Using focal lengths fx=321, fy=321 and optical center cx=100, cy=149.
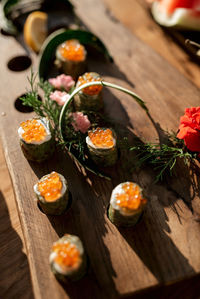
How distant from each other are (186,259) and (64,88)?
0.86 metres

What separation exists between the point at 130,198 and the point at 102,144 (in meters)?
0.25

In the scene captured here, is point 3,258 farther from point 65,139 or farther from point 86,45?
point 86,45

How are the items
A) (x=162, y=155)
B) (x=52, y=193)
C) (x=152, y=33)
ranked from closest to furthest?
(x=52, y=193) → (x=162, y=155) → (x=152, y=33)

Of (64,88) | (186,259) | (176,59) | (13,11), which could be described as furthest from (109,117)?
(13,11)

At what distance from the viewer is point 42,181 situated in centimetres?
114

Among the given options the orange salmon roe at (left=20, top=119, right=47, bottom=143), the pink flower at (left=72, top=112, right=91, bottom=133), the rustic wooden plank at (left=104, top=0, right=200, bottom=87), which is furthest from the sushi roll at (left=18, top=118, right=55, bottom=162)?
the rustic wooden plank at (left=104, top=0, right=200, bottom=87)

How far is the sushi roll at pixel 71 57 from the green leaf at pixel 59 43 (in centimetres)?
3

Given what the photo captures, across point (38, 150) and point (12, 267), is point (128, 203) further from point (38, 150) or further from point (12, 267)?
point (12, 267)

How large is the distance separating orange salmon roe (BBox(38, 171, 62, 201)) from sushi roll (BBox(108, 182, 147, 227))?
0.64ft

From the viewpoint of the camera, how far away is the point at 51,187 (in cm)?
112

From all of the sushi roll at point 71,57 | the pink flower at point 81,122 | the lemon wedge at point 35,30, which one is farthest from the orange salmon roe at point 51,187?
the lemon wedge at point 35,30

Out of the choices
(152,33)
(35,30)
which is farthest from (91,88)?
(152,33)

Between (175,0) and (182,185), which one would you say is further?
(175,0)

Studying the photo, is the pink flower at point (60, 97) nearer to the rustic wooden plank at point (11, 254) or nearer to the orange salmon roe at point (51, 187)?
the orange salmon roe at point (51, 187)
